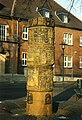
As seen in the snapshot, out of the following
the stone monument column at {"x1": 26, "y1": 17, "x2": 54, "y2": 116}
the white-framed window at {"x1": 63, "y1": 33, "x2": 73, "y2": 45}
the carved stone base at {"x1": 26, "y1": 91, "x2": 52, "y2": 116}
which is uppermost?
the white-framed window at {"x1": 63, "y1": 33, "x2": 73, "y2": 45}

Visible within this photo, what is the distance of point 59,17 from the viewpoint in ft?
190

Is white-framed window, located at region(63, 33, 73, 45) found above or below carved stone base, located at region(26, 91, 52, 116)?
above

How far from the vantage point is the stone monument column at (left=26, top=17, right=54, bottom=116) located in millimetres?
13102

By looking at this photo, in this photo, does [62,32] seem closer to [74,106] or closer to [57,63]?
[57,63]

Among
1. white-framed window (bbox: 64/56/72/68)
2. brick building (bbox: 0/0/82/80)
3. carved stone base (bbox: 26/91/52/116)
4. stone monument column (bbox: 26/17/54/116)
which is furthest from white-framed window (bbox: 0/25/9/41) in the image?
carved stone base (bbox: 26/91/52/116)

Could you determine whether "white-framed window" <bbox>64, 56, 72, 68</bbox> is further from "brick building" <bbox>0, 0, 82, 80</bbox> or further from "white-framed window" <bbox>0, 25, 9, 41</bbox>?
"white-framed window" <bbox>0, 25, 9, 41</bbox>

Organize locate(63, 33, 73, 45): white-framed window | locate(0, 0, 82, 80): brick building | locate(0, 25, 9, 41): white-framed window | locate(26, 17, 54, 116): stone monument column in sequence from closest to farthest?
locate(26, 17, 54, 116): stone monument column → locate(0, 0, 82, 80): brick building → locate(0, 25, 9, 41): white-framed window → locate(63, 33, 73, 45): white-framed window

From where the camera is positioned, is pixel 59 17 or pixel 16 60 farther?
pixel 59 17

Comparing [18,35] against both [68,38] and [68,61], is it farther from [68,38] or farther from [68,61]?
[68,38]

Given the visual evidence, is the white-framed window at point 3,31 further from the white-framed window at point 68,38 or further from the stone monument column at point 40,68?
the stone monument column at point 40,68

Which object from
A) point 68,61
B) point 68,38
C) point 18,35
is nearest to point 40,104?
point 18,35

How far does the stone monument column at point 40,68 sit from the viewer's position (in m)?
13.1

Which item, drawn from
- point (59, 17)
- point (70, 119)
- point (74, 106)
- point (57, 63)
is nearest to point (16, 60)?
point (57, 63)

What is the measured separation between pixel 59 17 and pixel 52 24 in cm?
4469
